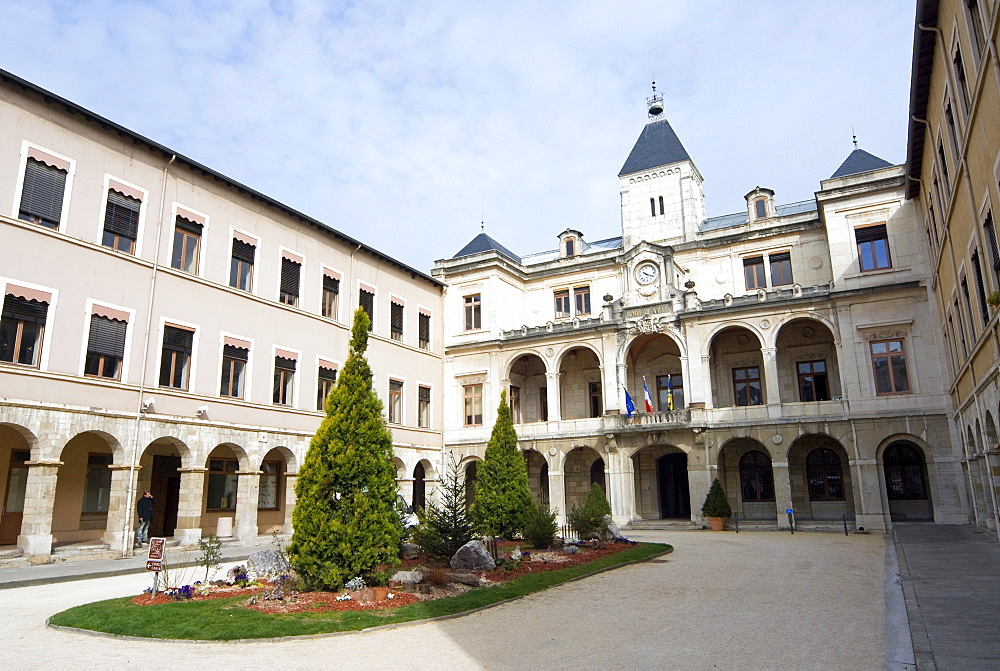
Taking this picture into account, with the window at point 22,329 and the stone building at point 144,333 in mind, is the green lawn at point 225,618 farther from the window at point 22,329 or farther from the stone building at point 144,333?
the window at point 22,329

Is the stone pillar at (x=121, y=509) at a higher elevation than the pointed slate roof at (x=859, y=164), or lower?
lower

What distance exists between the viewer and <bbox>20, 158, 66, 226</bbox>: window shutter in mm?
18766

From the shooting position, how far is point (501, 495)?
20.8 m

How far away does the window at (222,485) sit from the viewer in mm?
25703

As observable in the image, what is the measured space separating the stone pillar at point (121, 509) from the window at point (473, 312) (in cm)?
1953

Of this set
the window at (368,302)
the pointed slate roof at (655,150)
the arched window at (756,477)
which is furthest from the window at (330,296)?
the arched window at (756,477)

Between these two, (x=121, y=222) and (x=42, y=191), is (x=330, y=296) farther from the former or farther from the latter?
(x=42, y=191)

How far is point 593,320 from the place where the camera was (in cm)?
3394

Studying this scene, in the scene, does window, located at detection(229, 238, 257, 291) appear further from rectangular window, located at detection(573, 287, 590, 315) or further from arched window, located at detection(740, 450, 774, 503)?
arched window, located at detection(740, 450, 774, 503)

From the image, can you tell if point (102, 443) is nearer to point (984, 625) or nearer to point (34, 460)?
point (34, 460)

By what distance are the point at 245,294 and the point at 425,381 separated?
11.8 metres

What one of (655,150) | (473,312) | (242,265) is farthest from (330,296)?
(655,150)

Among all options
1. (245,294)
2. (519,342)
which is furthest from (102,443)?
(519,342)

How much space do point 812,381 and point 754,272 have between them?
5.85 m
